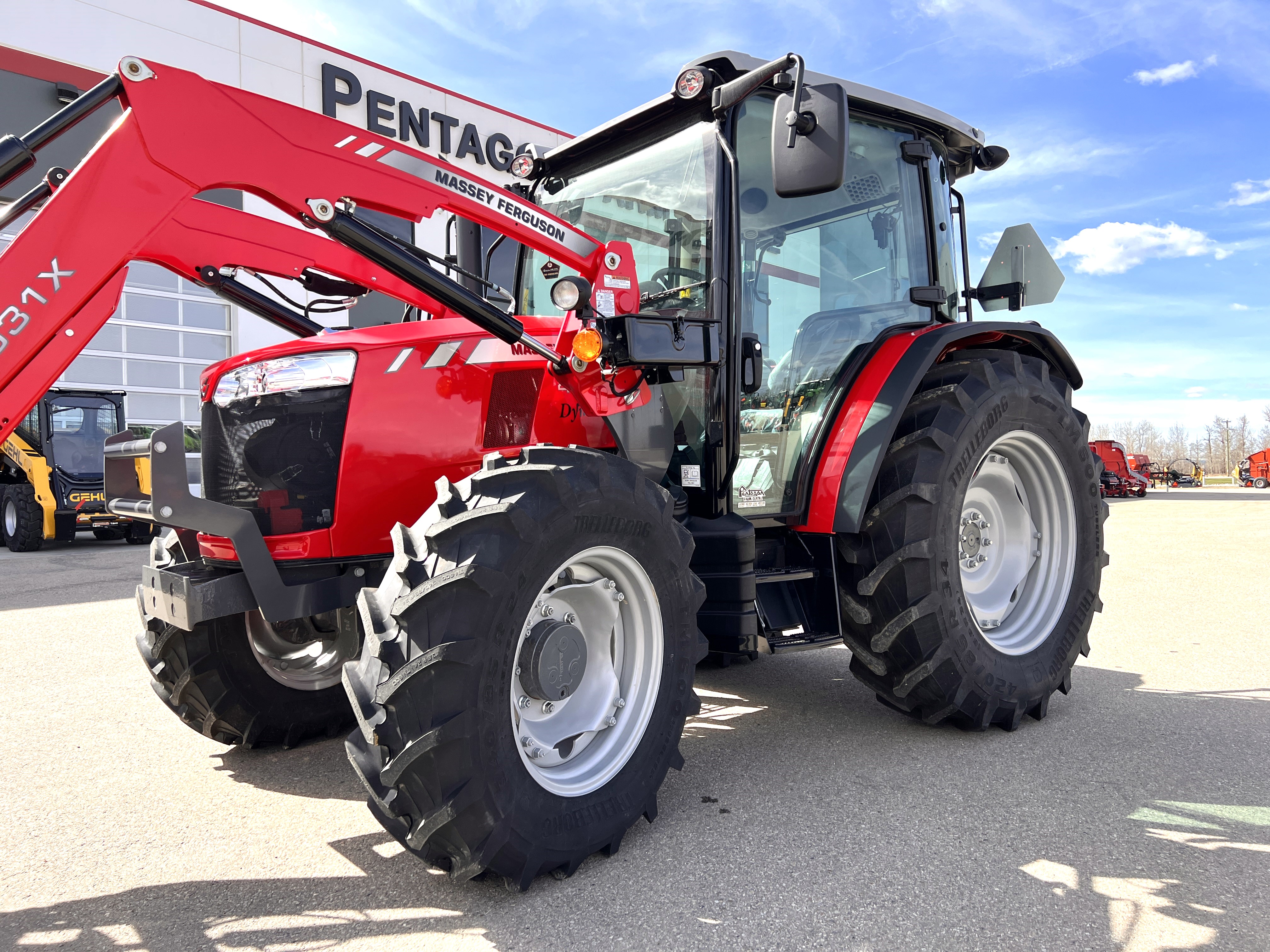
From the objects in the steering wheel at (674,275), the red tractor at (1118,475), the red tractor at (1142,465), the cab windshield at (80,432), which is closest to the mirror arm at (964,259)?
the steering wheel at (674,275)

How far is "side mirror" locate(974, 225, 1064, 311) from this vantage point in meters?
4.23

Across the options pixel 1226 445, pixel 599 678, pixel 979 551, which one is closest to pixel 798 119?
pixel 599 678

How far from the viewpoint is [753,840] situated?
8.22ft

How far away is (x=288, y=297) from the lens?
10.9 feet

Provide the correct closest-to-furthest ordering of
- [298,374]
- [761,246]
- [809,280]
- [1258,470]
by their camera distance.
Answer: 1. [298,374]
2. [761,246]
3. [809,280]
4. [1258,470]

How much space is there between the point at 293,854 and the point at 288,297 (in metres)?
1.98

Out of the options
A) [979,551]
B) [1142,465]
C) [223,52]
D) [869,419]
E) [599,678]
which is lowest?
[599,678]

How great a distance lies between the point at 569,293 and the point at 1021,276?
8.63 feet

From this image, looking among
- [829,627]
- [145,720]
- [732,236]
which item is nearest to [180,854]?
[145,720]

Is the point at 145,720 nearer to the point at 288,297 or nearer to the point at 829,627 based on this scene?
the point at 288,297

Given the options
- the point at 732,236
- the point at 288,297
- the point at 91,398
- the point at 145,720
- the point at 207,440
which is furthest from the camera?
the point at 91,398

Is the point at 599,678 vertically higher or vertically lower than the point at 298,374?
lower

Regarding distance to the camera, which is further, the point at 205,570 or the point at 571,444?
the point at 571,444

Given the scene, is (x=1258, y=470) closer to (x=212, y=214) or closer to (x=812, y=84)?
(x=812, y=84)
